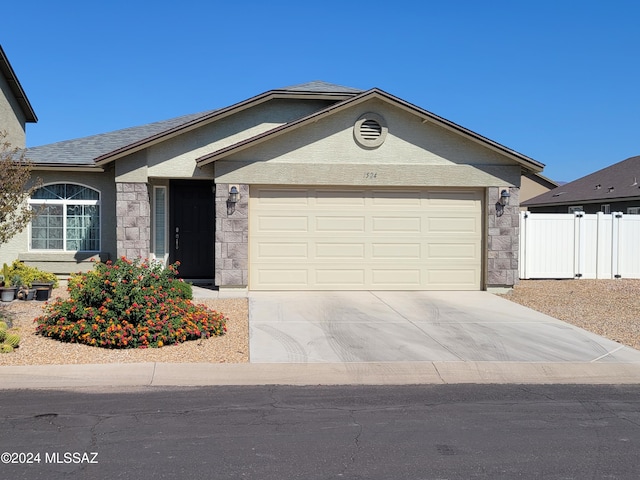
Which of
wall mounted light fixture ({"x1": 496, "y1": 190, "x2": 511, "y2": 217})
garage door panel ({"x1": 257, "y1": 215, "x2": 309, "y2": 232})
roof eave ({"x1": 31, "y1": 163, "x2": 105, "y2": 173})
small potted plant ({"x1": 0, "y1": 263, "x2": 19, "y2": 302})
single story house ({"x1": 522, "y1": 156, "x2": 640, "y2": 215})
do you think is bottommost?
small potted plant ({"x1": 0, "y1": 263, "x2": 19, "y2": 302})

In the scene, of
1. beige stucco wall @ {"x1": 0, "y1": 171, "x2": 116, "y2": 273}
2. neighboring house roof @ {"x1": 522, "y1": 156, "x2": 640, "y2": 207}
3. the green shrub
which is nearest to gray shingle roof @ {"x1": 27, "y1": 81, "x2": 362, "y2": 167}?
beige stucco wall @ {"x1": 0, "y1": 171, "x2": 116, "y2": 273}

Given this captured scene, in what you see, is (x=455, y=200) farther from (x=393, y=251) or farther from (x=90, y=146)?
(x=90, y=146)

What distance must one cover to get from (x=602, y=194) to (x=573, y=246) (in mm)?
12817

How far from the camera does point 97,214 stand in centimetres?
1543

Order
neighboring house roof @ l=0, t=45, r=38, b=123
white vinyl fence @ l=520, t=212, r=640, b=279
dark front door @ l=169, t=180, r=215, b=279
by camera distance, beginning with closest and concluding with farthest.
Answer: dark front door @ l=169, t=180, r=215, b=279 < neighboring house roof @ l=0, t=45, r=38, b=123 < white vinyl fence @ l=520, t=212, r=640, b=279

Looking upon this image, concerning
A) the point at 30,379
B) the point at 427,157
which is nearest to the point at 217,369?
the point at 30,379

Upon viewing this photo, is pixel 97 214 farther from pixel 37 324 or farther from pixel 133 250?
pixel 37 324

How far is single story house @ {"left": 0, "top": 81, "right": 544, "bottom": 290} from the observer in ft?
46.4

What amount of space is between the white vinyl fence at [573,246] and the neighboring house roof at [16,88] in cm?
1405

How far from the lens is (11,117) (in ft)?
57.4

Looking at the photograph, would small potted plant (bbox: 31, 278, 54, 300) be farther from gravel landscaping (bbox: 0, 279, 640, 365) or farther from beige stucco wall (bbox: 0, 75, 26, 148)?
beige stucco wall (bbox: 0, 75, 26, 148)

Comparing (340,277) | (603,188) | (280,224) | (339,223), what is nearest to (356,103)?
(339,223)

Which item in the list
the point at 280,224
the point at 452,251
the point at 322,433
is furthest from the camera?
the point at 452,251

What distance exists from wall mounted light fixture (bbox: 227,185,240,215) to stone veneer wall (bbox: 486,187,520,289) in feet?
18.9
